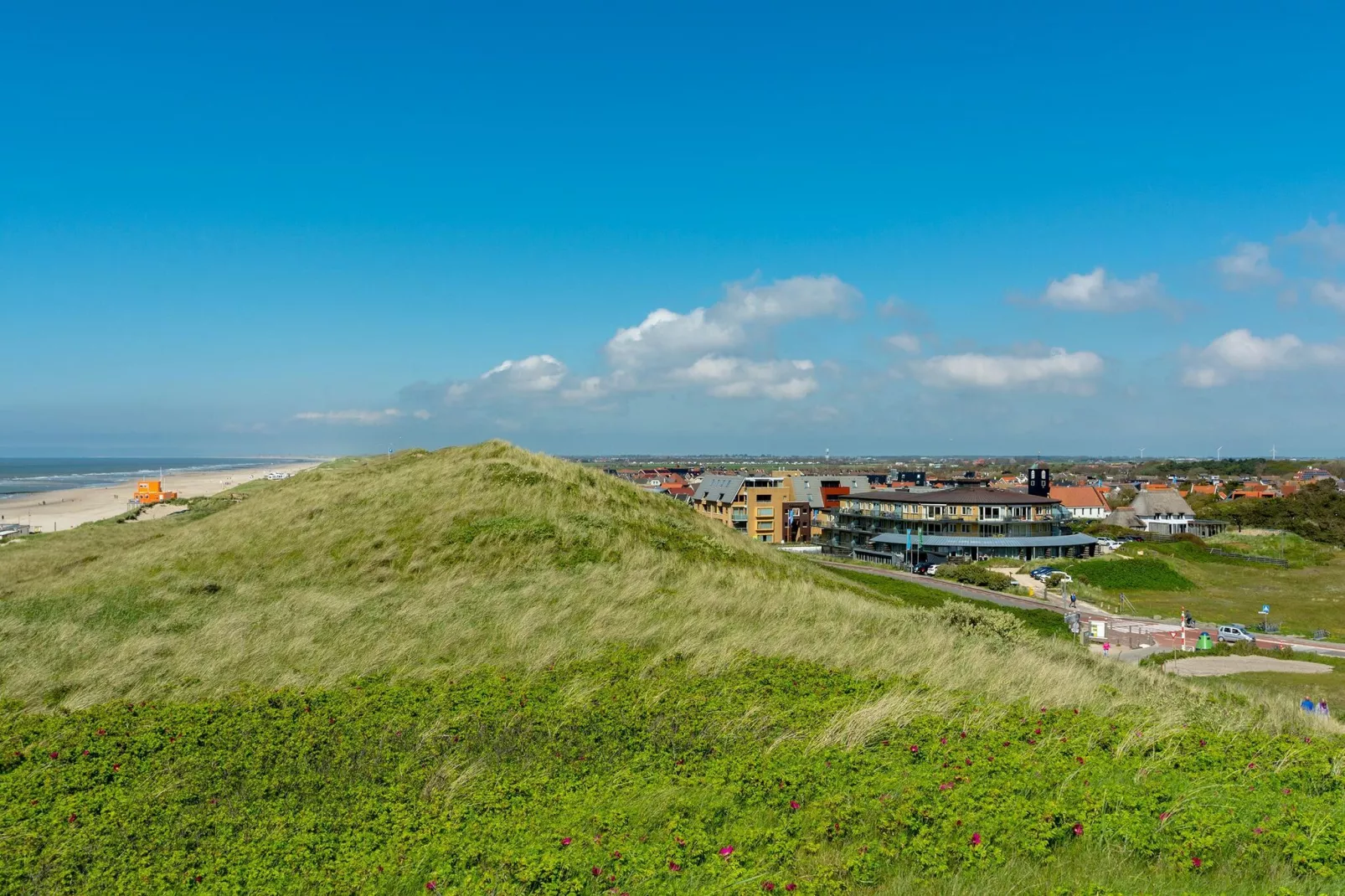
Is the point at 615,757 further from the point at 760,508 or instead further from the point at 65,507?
the point at 65,507

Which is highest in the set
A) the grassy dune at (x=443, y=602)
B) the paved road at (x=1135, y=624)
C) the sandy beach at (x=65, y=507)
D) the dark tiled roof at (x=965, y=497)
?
the grassy dune at (x=443, y=602)

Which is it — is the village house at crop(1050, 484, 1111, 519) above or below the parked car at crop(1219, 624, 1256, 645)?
above

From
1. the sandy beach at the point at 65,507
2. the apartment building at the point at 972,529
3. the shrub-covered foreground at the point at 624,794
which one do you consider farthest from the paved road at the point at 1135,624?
Answer: the sandy beach at the point at 65,507

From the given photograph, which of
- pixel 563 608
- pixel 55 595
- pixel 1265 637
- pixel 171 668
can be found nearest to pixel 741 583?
pixel 563 608

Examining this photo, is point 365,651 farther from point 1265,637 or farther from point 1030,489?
point 1030,489

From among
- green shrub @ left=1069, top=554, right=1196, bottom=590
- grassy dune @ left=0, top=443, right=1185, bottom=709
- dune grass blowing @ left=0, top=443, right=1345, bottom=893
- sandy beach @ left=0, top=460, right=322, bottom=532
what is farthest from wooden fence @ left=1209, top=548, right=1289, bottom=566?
sandy beach @ left=0, top=460, right=322, bottom=532

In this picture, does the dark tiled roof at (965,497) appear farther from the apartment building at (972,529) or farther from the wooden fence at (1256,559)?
the wooden fence at (1256,559)

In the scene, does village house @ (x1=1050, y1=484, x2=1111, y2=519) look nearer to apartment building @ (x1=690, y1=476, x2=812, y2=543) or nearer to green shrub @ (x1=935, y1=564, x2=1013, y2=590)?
apartment building @ (x1=690, y1=476, x2=812, y2=543)
